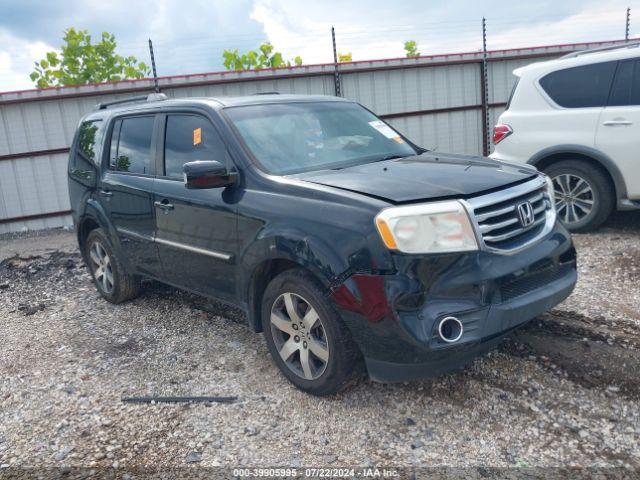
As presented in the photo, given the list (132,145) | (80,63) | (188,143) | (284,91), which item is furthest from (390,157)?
(80,63)

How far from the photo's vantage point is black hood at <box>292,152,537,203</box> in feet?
9.88

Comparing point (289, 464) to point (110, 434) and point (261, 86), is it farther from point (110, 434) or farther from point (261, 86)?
point (261, 86)

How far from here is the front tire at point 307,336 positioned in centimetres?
309

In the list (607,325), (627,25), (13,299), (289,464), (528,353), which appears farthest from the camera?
(627,25)

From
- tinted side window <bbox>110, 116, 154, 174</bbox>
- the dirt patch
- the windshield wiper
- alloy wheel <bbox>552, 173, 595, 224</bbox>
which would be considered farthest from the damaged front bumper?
alloy wheel <bbox>552, 173, 595, 224</bbox>

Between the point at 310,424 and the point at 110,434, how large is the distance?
3.72 feet

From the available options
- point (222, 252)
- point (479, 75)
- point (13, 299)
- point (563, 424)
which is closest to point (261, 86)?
point (479, 75)

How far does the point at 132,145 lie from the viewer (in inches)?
188

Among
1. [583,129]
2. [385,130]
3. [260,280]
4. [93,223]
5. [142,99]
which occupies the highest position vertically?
[142,99]

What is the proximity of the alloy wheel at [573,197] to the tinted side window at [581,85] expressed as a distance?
78 cm

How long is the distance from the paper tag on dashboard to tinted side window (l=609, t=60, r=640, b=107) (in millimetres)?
2782

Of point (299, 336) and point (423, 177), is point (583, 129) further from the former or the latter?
point (299, 336)

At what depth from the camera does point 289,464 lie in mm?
2809

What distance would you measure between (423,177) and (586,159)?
3.61 metres
